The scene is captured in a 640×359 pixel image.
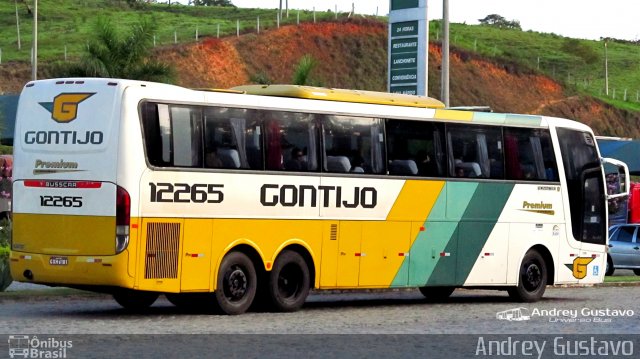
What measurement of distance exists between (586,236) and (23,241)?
11918mm

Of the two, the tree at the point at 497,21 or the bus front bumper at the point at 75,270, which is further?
the tree at the point at 497,21

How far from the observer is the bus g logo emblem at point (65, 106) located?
63.2 feet

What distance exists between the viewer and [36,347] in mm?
14398

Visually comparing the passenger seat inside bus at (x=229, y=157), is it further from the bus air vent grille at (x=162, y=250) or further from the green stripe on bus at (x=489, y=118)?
the green stripe on bus at (x=489, y=118)

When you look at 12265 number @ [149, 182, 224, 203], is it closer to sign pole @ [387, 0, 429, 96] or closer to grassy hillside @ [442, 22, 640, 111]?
sign pole @ [387, 0, 429, 96]

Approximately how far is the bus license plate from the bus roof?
4677 millimetres

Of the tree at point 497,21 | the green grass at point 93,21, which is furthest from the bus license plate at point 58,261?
the tree at point 497,21

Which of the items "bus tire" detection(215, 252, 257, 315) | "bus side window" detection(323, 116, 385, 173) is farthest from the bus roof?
"bus tire" detection(215, 252, 257, 315)

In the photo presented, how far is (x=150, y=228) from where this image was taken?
19.1 m

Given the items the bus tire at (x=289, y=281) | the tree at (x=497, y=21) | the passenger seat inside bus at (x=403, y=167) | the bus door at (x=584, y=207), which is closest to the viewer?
the bus tire at (x=289, y=281)

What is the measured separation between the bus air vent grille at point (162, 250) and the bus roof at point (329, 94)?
3.54m

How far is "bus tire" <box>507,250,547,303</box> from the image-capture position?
83.6ft

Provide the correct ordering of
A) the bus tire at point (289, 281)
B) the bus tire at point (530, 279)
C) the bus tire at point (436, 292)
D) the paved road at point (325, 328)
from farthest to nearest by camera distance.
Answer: the bus tire at point (436, 292) < the bus tire at point (530, 279) < the bus tire at point (289, 281) < the paved road at point (325, 328)

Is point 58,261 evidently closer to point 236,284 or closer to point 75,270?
point 75,270
